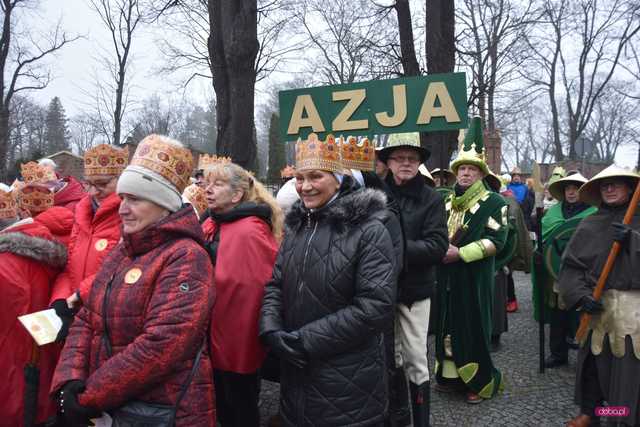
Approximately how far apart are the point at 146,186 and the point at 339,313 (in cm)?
108

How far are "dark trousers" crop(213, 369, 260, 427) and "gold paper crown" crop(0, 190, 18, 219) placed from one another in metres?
1.93

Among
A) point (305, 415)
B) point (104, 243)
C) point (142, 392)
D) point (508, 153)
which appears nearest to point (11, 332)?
point (104, 243)

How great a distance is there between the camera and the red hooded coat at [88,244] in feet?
9.73

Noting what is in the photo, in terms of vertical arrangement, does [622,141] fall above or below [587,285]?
above

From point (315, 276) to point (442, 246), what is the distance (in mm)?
1456

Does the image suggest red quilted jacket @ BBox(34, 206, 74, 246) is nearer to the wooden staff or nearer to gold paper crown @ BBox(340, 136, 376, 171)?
gold paper crown @ BBox(340, 136, 376, 171)

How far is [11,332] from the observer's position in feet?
9.34

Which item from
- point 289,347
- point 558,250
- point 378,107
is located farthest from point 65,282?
point 558,250

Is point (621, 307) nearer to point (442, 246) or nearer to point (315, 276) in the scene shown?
point (442, 246)

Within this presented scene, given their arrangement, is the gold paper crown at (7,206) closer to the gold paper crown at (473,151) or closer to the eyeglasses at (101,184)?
the eyeglasses at (101,184)

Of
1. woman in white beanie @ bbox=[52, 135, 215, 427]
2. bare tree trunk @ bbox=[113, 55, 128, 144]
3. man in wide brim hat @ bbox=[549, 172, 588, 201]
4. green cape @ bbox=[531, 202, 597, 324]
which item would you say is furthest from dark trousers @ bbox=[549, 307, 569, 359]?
bare tree trunk @ bbox=[113, 55, 128, 144]

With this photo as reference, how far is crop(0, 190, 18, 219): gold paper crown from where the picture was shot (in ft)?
11.5

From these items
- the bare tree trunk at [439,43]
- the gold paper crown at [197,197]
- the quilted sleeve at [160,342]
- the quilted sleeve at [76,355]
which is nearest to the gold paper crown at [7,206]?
the gold paper crown at [197,197]

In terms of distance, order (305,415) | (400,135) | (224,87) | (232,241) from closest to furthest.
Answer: (305,415)
(232,241)
(400,135)
(224,87)
